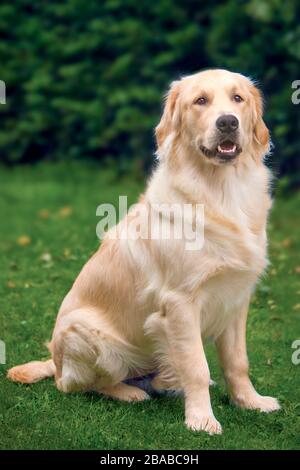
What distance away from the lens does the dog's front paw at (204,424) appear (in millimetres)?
3785

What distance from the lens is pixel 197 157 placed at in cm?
393

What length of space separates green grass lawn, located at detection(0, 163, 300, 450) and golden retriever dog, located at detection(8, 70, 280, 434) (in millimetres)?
124

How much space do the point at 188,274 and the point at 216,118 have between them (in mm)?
673

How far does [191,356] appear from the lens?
380cm

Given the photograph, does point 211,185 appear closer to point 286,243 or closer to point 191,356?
point 191,356

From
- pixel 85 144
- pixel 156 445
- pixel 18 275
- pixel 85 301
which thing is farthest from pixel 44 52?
pixel 156 445

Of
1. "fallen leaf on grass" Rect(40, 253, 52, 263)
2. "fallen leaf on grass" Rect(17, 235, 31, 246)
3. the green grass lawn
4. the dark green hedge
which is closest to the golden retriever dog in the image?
the green grass lawn

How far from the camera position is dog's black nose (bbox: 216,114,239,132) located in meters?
3.74

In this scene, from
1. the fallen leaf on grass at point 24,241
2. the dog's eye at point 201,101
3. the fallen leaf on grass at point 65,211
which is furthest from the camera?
the fallen leaf on grass at point 65,211

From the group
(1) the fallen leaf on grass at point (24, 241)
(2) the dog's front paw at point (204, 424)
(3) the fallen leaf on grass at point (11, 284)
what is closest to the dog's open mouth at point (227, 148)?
(2) the dog's front paw at point (204, 424)

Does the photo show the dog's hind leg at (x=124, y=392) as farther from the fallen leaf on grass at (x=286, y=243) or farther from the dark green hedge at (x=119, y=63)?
the dark green hedge at (x=119, y=63)

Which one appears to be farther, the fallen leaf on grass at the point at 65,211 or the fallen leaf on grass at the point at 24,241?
the fallen leaf on grass at the point at 65,211

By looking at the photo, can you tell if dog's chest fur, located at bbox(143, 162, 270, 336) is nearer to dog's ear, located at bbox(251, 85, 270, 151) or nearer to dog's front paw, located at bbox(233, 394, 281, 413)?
dog's ear, located at bbox(251, 85, 270, 151)

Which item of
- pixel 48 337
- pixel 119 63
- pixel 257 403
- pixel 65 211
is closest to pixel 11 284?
pixel 48 337
